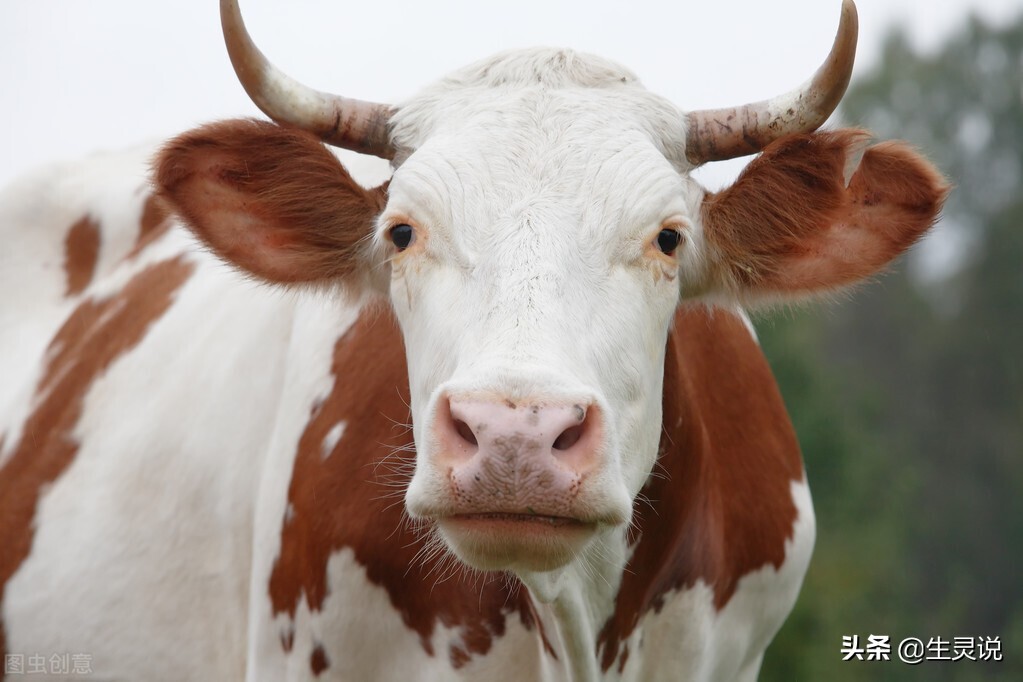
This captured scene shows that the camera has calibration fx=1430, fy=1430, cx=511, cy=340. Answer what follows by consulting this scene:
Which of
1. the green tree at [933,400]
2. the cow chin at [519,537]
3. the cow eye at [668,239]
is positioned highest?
the cow eye at [668,239]

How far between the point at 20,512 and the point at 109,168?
7.03ft

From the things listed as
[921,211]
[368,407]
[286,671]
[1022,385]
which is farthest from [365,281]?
[1022,385]

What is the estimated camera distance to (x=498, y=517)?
136 inches

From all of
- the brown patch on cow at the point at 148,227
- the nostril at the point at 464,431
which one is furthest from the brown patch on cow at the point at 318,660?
the brown patch on cow at the point at 148,227

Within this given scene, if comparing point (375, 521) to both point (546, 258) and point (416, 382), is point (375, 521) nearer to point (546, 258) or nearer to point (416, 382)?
point (416, 382)

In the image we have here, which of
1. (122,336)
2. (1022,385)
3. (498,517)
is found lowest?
(1022,385)

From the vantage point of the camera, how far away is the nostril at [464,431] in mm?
3406

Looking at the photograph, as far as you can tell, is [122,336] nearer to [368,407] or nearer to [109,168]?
[109,168]

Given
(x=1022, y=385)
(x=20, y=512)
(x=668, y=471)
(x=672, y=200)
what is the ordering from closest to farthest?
(x=672, y=200)
(x=668, y=471)
(x=20, y=512)
(x=1022, y=385)

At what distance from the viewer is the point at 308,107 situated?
4418 millimetres

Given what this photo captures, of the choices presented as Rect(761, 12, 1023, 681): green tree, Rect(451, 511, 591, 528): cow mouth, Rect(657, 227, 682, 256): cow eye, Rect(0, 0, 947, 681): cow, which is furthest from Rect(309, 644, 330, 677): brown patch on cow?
Rect(761, 12, 1023, 681): green tree

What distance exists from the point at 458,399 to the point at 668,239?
39.3 inches

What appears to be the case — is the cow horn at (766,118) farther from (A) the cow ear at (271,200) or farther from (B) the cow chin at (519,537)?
(B) the cow chin at (519,537)

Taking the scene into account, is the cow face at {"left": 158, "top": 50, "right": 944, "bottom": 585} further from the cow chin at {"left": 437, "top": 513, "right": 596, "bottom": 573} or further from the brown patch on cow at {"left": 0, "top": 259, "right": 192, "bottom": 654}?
the brown patch on cow at {"left": 0, "top": 259, "right": 192, "bottom": 654}
